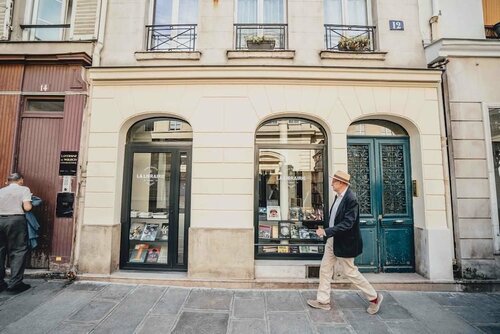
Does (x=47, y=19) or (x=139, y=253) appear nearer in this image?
(x=139, y=253)

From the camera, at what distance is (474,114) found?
5371mm

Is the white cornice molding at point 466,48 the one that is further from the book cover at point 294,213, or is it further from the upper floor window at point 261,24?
the book cover at point 294,213

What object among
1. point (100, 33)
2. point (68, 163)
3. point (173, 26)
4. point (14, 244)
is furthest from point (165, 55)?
point (14, 244)

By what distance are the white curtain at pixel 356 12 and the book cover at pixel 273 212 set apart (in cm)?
469

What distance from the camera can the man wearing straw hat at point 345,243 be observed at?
3.84 metres

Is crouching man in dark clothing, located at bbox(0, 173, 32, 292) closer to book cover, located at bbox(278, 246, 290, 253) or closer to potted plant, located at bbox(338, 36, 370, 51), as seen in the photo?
book cover, located at bbox(278, 246, 290, 253)

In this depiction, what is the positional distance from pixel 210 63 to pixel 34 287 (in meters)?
5.58

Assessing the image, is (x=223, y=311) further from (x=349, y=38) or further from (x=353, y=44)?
(x=349, y=38)

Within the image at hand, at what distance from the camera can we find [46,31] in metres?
6.09

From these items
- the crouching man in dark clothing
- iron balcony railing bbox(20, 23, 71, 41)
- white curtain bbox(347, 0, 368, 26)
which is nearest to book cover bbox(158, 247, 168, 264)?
the crouching man in dark clothing

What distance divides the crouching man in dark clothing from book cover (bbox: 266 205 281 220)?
180 inches

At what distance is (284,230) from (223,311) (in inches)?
86.5

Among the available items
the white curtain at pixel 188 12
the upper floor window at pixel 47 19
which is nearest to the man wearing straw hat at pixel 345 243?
the white curtain at pixel 188 12

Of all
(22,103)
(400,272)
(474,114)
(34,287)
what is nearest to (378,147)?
(474,114)
